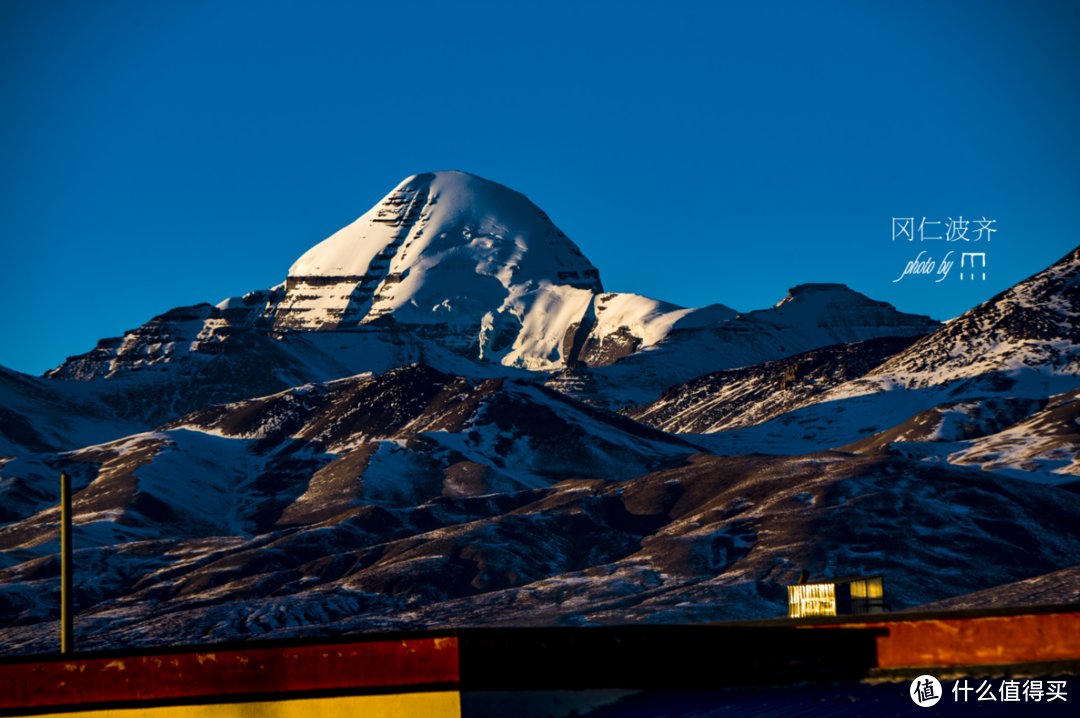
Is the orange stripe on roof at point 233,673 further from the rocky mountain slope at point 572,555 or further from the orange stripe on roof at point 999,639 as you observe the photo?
the rocky mountain slope at point 572,555

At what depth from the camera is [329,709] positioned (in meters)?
16.1

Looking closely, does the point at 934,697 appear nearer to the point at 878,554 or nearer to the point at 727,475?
the point at 878,554

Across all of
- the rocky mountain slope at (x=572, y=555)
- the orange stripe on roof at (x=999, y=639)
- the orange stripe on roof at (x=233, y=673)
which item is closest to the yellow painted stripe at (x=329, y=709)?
the orange stripe on roof at (x=233, y=673)

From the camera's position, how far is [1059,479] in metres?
142

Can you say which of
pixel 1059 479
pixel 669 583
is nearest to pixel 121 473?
pixel 669 583

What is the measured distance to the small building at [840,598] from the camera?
2906 centimetres

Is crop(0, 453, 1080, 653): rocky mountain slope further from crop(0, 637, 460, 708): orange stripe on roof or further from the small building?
crop(0, 637, 460, 708): orange stripe on roof

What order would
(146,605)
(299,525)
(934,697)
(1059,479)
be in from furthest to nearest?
(299,525) < (1059,479) < (146,605) < (934,697)

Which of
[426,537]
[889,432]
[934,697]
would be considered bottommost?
[934,697]

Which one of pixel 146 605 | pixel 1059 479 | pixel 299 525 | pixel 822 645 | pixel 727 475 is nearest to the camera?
pixel 822 645

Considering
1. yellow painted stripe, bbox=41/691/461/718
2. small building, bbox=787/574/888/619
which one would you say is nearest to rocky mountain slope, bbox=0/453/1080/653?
small building, bbox=787/574/888/619

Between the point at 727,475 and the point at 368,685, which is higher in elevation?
the point at 727,475

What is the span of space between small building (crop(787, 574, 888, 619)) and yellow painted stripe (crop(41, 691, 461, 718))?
14.8m

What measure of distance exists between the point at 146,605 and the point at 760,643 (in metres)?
124
